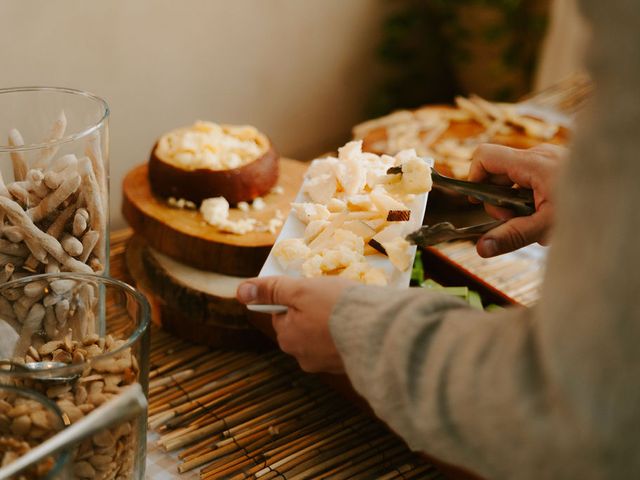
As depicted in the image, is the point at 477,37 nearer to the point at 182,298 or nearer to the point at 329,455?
the point at 182,298

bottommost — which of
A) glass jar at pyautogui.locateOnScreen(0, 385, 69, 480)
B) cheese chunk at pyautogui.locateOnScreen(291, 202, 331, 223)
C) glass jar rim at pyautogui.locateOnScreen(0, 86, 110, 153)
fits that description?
glass jar at pyautogui.locateOnScreen(0, 385, 69, 480)

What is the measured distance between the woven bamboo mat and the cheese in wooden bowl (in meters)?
0.23

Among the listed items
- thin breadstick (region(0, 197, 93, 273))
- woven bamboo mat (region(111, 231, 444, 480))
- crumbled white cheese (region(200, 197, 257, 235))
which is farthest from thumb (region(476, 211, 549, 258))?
thin breadstick (region(0, 197, 93, 273))

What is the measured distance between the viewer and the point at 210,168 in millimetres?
1035

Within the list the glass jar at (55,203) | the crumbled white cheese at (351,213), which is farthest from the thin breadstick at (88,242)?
the crumbled white cheese at (351,213)

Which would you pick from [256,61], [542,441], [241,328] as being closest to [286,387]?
[241,328]

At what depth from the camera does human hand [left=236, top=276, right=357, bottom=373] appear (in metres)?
0.58

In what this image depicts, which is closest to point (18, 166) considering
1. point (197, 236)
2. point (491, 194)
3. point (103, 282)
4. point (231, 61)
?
point (103, 282)

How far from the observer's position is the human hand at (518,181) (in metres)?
0.79

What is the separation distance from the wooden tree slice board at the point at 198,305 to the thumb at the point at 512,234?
316 mm

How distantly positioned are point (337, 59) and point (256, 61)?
0.25 meters

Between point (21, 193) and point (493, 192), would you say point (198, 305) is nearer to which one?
point (21, 193)

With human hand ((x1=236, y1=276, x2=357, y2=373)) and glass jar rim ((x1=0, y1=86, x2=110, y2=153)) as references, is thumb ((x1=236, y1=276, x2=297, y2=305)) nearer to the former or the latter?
human hand ((x1=236, y1=276, x2=357, y2=373))

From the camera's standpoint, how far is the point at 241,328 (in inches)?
37.9
